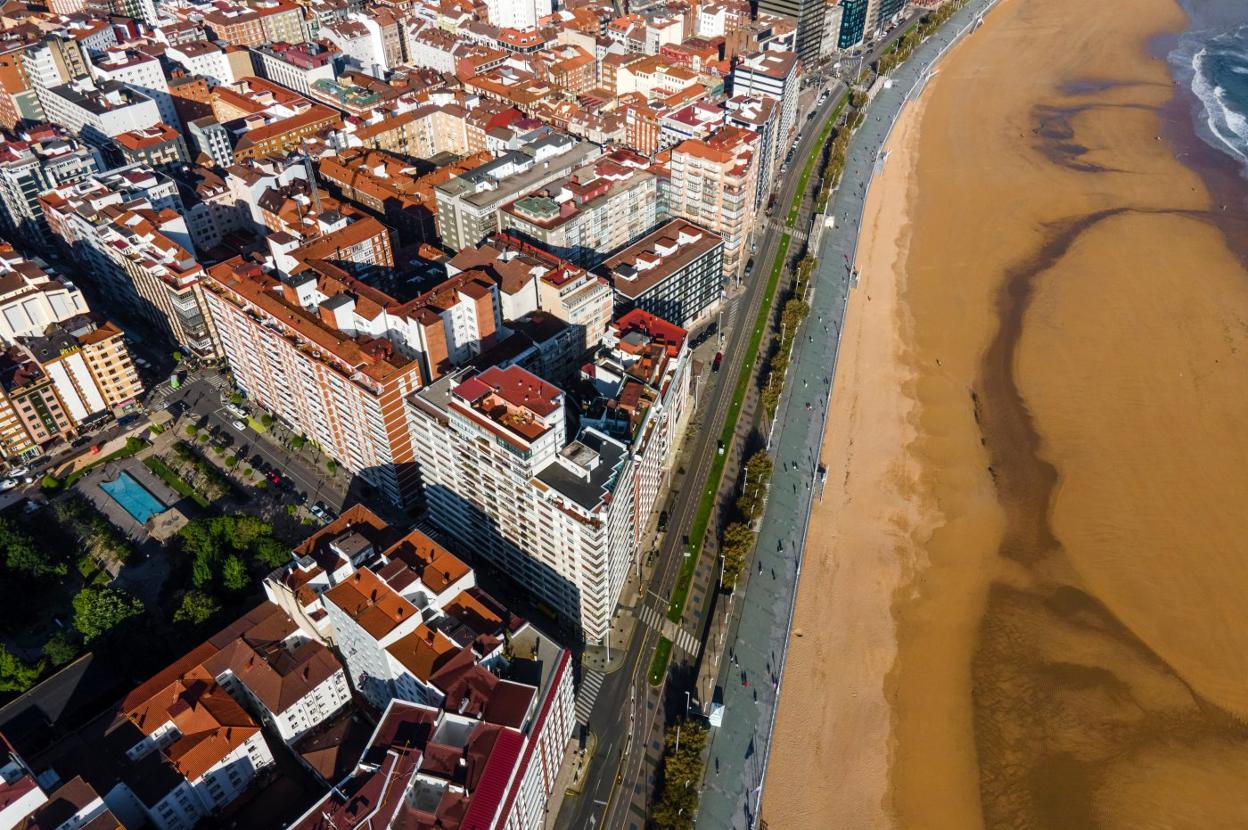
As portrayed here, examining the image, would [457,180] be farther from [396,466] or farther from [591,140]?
[396,466]

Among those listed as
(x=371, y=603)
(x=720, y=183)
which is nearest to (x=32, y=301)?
(x=371, y=603)

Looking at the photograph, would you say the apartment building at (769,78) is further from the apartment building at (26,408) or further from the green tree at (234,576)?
the apartment building at (26,408)

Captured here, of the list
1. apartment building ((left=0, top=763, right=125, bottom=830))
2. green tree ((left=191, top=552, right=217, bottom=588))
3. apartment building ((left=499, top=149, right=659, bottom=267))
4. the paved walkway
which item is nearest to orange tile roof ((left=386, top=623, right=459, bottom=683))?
apartment building ((left=0, top=763, right=125, bottom=830))

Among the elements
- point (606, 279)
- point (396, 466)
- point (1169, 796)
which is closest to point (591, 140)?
point (606, 279)

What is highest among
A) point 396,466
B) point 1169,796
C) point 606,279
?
point 606,279

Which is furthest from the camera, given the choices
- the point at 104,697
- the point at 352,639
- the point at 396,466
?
the point at 396,466

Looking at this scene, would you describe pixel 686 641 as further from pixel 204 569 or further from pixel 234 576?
pixel 204 569

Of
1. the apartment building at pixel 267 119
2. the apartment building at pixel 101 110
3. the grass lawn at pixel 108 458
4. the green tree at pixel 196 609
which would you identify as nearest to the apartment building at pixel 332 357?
the grass lawn at pixel 108 458
